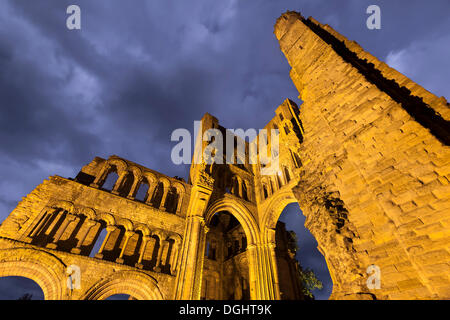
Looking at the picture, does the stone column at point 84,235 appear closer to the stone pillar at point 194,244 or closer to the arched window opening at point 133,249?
the arched window opening at point 133,249

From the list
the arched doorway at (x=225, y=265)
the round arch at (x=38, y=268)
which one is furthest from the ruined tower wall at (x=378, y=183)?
the arched doorway at (x=225, y=265)

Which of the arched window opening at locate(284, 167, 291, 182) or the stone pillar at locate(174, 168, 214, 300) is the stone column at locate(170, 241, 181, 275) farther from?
the arched window opening at locate(284, 167, 291, 182)

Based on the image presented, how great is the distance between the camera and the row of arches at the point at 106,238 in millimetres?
8242

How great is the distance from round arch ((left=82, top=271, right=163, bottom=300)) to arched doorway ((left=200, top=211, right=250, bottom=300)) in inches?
219

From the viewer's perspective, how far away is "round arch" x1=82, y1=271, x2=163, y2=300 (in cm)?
827

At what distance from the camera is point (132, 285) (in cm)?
879

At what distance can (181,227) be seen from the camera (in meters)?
11.2

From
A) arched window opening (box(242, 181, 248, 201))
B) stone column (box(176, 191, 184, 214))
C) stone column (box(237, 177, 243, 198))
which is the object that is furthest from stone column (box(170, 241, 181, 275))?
arched window opening (box(242, 181, 248, 201))

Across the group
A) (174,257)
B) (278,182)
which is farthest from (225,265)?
(278,182)

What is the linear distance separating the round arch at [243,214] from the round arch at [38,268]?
7.45 m
